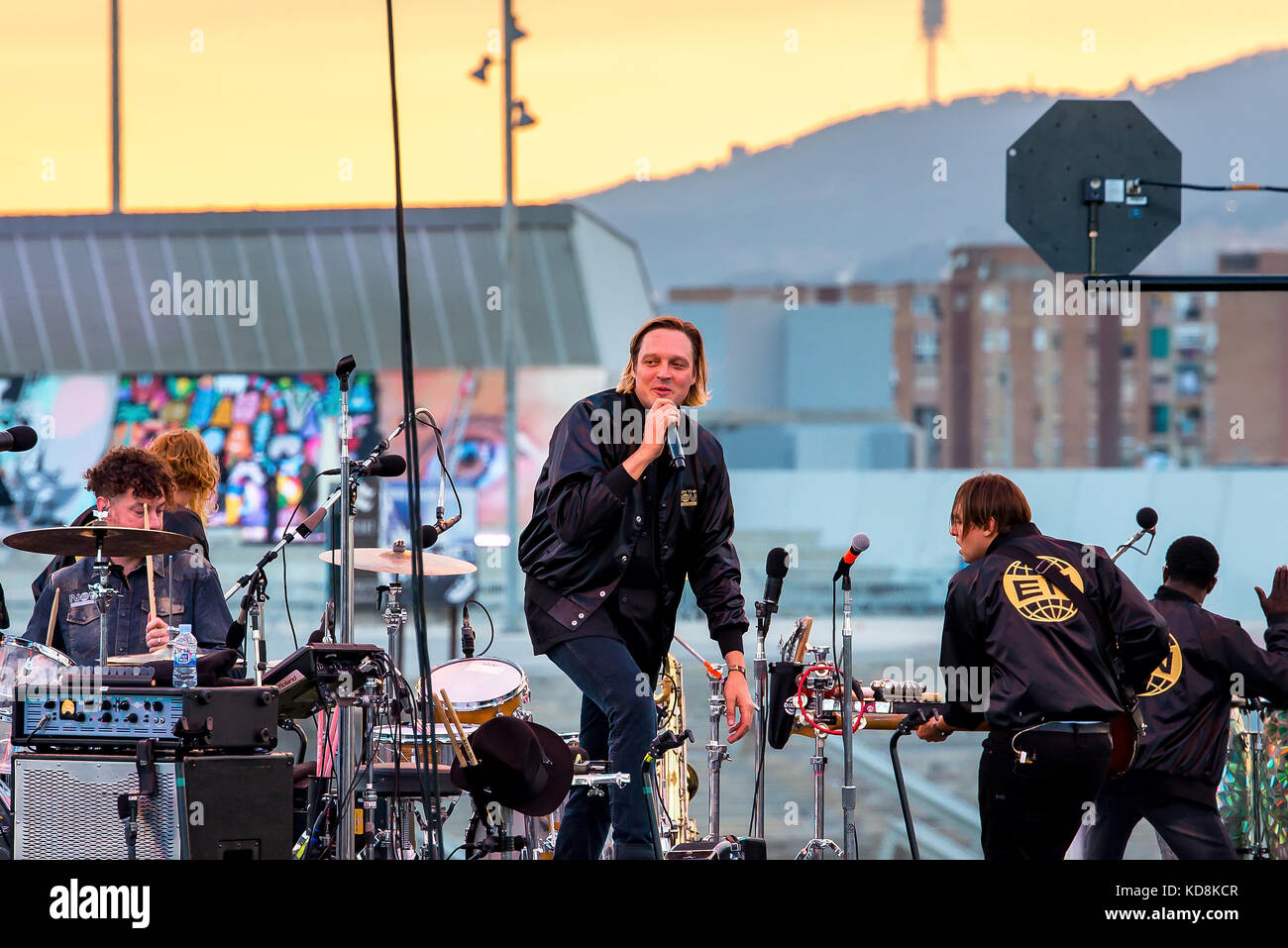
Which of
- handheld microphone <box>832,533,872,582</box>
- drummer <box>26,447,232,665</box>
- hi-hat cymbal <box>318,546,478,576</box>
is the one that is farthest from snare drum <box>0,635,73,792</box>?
handheld microphone <box>832,533,872,582</box>

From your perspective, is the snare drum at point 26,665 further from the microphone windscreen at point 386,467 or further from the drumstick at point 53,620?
the microphone windscreen at point 386,467

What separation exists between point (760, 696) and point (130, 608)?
2.22 m

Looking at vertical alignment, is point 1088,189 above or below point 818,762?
above

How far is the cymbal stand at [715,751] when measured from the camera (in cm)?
593

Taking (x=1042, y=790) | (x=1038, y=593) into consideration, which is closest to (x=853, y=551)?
(x=1038, y=593)

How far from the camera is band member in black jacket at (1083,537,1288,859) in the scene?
582cm

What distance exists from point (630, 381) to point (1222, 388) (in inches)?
2399

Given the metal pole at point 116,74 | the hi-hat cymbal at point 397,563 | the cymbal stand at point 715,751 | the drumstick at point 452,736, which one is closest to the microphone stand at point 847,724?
the cymbal stand at point 715,751

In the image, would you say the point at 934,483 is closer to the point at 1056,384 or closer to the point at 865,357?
the point at 865,357

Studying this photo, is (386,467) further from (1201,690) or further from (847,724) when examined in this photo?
(1201,690)

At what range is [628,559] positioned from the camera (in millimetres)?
4715

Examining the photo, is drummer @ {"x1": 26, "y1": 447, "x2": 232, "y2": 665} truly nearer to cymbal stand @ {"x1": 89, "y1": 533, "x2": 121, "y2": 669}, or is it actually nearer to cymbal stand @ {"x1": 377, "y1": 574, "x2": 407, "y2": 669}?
cymbal stand @ {"x1": 89, "y1": 533, "x2": 121, "y2": 669}

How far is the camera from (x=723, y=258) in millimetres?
43594

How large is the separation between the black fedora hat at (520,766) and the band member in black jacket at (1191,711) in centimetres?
217
